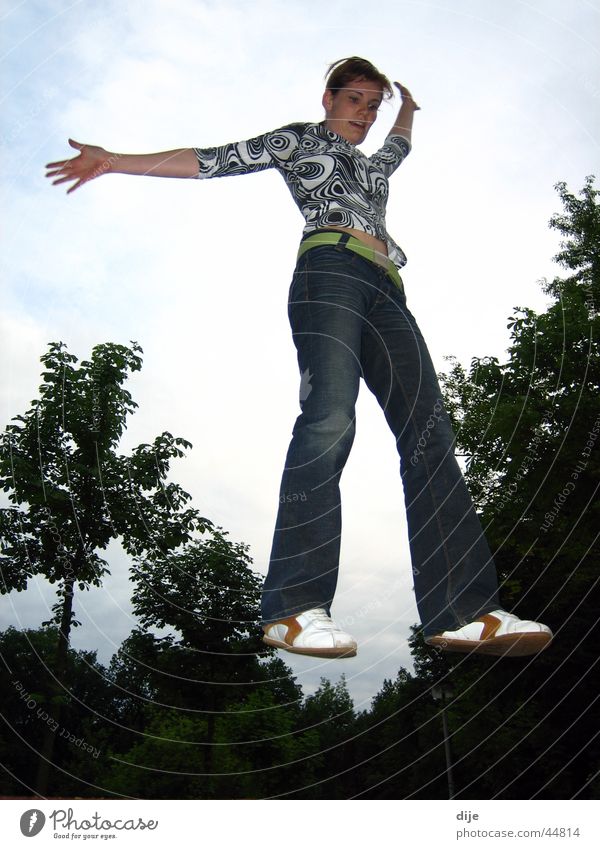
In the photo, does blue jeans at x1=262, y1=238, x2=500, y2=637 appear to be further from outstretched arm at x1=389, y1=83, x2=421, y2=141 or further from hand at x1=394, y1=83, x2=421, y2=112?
hand at x1=394, y1=83, x2=421, y2=112

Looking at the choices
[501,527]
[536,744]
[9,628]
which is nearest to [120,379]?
[9,628]

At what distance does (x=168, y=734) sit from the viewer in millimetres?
3779

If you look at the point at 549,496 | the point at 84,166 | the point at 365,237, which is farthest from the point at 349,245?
the point at 549,496

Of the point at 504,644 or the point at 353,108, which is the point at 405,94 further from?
the point at 504,644

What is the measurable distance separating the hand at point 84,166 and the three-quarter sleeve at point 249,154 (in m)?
0.45

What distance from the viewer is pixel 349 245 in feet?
10.8

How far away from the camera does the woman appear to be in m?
2.71

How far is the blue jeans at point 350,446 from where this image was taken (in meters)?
2.72

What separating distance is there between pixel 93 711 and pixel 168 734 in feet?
1.44

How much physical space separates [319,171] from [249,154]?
37cm

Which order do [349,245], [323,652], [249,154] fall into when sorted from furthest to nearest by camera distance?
[249,154] < [349,245] < [323,652]
